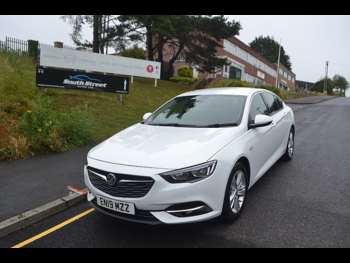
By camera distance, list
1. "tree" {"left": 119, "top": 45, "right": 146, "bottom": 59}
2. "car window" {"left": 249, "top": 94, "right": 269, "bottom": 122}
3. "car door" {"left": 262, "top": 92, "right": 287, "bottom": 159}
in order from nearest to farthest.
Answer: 1. "car window" {"left": 249, "top": 94, "right": 269, "bottom": 122}
2. "car door" {"left": 262, "top": 92, "right": 287, "bottom": 159}
3. "tree" {"left": 119, "top": 45, "right": 146, "bottom": 59}

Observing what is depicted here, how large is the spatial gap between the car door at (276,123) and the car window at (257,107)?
24 cm

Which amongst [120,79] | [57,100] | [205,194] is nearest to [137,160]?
[205,194]

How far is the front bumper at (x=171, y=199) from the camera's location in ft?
11.1

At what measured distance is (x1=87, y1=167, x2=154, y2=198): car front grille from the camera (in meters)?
3.43

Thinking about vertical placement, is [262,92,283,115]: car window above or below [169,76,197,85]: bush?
below

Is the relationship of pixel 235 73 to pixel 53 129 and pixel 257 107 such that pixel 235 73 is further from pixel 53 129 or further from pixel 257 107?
pixel 257 107

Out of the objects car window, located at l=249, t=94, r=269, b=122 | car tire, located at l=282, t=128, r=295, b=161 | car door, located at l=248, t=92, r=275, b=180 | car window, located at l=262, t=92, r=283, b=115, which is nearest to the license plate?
car door, located at l=248, t=92, r=275, b=180

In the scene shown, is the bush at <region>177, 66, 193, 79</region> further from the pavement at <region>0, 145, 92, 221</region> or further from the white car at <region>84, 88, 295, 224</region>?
the white car at <region>84, 88, 295, 224</region>

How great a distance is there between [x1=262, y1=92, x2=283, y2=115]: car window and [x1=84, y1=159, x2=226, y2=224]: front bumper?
2824mm

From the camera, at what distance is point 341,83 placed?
114 m

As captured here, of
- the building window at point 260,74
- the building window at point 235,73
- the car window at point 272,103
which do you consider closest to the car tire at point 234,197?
the car window at point 272,103

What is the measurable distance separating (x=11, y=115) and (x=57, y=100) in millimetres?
2888

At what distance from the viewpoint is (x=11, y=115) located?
8.37m
